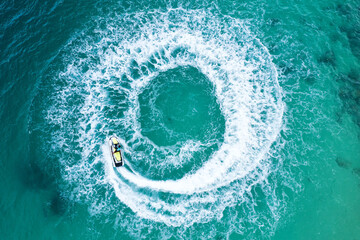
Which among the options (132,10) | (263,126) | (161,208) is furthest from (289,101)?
(132,10)

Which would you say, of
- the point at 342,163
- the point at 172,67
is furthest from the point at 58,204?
the point at 342,163

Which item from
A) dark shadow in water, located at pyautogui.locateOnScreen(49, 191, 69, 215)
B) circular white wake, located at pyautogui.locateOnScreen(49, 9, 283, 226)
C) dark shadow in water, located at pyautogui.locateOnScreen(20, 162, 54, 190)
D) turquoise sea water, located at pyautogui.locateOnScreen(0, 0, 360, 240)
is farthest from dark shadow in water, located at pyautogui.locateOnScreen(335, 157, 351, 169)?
dark shadow in water, located at pyautogui.locateOnScreen(20, 162, 54, 190)

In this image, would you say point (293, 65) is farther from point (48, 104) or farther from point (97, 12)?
point (48, 104)

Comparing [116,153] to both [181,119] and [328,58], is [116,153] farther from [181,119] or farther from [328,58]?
[328,58]

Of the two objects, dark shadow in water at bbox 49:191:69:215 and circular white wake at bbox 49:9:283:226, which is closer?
dark shadow in water at bbox 49:191:69:215

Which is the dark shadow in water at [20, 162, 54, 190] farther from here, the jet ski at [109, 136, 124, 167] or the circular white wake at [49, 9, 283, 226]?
the jet ski at [109, 136, 124, 167]

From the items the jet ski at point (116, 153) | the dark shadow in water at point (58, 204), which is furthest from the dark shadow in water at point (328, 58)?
the dark shadow in water at point (58, 204)
